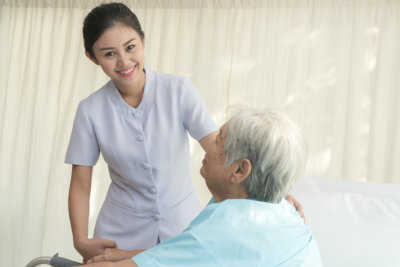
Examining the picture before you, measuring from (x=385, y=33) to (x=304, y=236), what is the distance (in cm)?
225

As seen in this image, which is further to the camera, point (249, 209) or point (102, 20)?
point (102, 20)

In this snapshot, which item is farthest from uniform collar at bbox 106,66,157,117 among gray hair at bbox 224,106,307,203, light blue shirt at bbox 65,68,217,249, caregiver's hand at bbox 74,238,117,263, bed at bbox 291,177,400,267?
bed at bbox 291,177,400,267

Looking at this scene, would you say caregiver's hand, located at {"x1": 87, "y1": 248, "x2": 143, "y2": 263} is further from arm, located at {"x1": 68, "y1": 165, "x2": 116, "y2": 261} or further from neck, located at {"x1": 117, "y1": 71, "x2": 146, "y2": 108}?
neck, located at {"x1": 117, "y1": 71, "x2": 146, "y2": 108}

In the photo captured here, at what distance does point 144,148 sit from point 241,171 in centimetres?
64

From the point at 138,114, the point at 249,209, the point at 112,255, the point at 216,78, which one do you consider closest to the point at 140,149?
the point at 138,114

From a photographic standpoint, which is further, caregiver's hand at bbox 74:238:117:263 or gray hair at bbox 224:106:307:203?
caregiver's hand at bbox 74:238:117:263

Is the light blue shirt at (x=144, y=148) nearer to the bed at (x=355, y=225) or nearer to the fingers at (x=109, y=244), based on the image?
the fingers at (x=109, y=244)

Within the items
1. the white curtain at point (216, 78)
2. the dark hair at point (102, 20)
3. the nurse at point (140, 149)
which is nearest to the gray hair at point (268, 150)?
the nurse at point (140, 149)

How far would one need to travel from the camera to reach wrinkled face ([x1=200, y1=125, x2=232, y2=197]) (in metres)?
1.43

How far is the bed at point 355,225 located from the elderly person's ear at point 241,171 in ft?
2.49

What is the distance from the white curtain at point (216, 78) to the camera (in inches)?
126

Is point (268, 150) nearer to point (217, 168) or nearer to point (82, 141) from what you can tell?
point (217, 168)

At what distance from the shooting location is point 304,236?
4.31 ft

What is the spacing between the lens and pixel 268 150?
4.35ft
